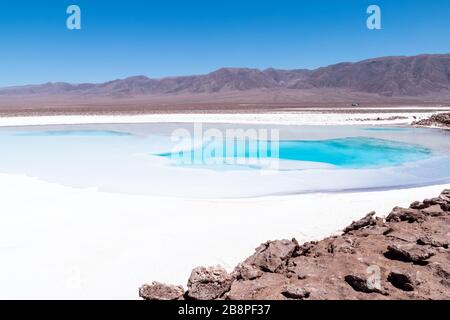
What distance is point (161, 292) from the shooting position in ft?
10.7

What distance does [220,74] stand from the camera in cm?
14900

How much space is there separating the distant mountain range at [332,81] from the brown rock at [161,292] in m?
87.2

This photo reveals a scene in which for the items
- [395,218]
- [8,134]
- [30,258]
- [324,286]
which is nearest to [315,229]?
[395,218]

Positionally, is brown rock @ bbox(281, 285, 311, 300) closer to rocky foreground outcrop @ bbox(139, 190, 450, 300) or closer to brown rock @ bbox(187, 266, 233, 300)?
rocky foreground outcrop @ bbox(139, 190, 450, 300)

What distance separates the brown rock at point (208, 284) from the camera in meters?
3.19

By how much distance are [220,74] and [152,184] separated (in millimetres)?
144306

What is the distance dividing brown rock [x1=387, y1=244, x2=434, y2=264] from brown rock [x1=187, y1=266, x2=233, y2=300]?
59.6 inches

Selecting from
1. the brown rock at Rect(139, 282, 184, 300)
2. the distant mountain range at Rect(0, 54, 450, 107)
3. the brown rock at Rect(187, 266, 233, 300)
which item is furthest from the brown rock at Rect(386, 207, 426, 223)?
the distant mountain range at Rect(0, 54, 450, 107)

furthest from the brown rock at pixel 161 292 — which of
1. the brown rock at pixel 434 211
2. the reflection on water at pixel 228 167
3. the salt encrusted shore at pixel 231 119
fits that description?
the salt encrusted shore at pixel 231 119

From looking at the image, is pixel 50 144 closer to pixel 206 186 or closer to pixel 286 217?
pixel 206 186

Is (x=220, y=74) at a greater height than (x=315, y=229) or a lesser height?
greater

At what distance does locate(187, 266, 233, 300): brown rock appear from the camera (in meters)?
3.19

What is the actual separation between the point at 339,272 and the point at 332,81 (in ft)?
441

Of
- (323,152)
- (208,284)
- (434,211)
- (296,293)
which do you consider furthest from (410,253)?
(323,152)
